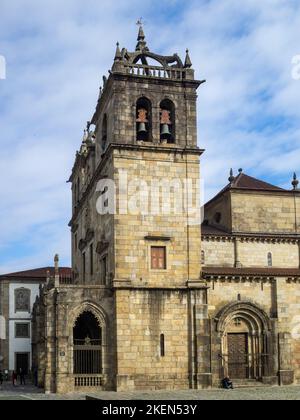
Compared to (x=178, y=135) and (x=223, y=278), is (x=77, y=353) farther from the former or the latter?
(x=178, y=135)

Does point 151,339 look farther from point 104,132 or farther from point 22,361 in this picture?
point 22,361

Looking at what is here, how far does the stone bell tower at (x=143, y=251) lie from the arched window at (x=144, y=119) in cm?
5

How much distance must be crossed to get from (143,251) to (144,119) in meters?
6.76

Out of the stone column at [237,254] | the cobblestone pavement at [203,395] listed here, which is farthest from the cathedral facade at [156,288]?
the stone column at [237,254]

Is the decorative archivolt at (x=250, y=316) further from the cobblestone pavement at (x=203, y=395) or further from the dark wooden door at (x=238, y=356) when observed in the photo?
the cobblestone pavement at (x=203, y=395)

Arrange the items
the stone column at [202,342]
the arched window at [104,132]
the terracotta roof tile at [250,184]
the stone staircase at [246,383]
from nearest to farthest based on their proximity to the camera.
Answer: the stone column at [202,342], the stone staircase at [246,383], the arched window at [104,132], the terracotta roof tile at [250,184]

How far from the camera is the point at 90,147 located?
41812 mm

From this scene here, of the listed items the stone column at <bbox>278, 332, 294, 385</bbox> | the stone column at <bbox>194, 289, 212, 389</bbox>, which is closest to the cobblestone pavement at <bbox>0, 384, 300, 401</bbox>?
the stone column at <bbox>194, 289, 212, 389</bbox>

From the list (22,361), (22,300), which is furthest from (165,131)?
(22,361)

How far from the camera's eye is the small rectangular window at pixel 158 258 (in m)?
34.1

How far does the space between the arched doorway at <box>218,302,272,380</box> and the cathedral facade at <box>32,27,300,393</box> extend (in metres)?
0.05

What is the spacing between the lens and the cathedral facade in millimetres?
32812
